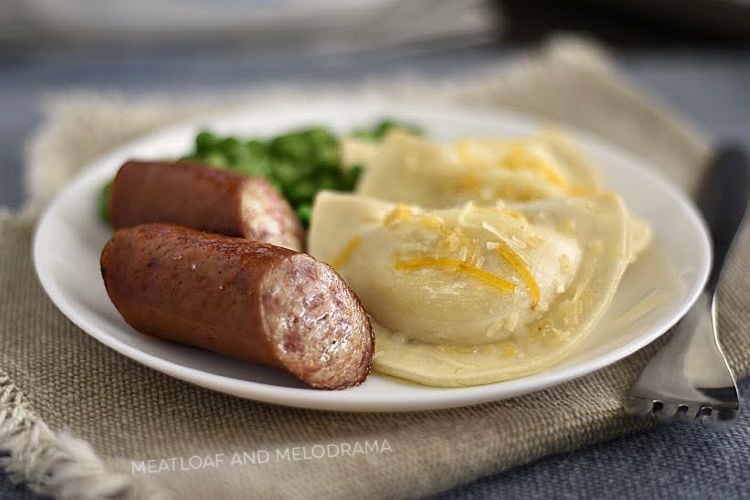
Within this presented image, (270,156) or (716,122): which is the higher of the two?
(270,156)

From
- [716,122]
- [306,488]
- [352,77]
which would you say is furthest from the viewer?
[352,77]

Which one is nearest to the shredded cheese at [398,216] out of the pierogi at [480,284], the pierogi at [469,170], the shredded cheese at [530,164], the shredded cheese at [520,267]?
the pierogi at [480,284]

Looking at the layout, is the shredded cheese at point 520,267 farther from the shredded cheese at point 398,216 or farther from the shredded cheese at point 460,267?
the shredded cheese at point 398,216

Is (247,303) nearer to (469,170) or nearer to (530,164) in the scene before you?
(469,170)

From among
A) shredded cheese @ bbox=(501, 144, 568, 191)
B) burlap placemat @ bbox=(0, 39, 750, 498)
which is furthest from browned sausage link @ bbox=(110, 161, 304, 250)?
shredded cheese @ bbox=(501, 144, 568, 191)

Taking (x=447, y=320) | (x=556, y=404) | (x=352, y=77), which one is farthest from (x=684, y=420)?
(x=352, y=77)

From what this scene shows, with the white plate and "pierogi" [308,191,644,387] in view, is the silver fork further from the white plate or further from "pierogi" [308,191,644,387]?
"pierogi" [308,191,644,387]

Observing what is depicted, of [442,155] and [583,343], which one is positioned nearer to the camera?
[583,343]

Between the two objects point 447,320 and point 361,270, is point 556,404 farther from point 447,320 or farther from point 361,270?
point 361,270
